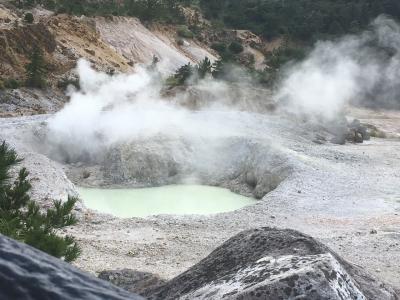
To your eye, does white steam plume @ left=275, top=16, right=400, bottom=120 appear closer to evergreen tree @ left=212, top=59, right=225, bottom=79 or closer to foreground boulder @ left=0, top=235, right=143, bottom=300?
evergreen tree @ left=212, top=59, right=225, bottom=79

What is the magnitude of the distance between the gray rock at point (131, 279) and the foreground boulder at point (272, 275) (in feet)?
2.24

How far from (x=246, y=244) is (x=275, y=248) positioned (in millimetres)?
327

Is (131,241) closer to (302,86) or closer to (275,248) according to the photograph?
(275,248)

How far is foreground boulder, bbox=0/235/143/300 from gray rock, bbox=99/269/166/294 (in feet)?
11.7

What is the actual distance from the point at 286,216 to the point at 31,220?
30.2 feet

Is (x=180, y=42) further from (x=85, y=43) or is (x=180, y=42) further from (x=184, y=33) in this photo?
(x=85, y=43)

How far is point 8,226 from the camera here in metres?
5.92

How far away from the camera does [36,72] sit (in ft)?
89.7

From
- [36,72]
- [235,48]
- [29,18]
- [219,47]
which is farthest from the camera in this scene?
[235,48]

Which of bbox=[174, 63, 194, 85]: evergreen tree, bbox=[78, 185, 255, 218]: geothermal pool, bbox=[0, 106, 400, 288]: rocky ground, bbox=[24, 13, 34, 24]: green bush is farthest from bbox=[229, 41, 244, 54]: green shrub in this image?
bbox=[78, 185, 255, 218]: geothermal pool

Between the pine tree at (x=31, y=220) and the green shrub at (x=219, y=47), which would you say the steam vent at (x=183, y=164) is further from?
the green shrub at (x=219, y=47)

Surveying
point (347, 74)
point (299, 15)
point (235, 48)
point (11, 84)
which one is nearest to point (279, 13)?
point (299, 15)

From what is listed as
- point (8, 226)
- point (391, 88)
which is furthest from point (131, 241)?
point (391, 88)

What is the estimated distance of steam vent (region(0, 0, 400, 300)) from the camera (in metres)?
4.38
